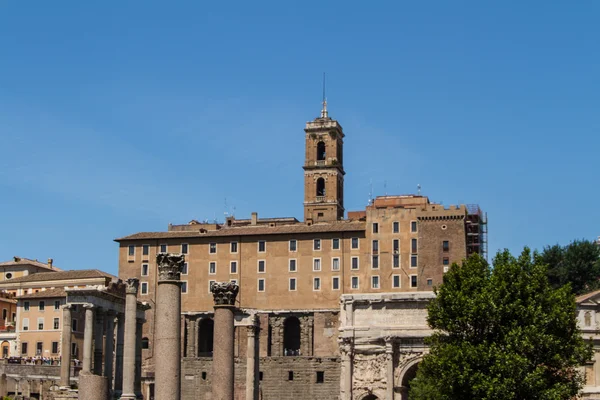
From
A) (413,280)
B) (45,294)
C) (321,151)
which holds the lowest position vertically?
(45,294)

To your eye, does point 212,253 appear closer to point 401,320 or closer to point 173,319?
point 401,320

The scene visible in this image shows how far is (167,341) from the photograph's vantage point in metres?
21.6

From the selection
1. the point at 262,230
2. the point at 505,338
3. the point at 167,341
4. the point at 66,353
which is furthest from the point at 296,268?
the point at 167,341

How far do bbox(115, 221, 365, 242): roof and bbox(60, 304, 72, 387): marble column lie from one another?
3001 centimetres

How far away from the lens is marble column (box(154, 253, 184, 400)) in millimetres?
21500

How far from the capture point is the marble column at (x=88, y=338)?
173ft

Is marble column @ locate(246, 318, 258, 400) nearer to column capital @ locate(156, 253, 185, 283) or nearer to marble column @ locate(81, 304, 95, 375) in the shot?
A: marble column @ locate(81, 304, 95, 375)

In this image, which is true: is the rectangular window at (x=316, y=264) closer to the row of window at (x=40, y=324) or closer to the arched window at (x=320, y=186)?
the arched window at (x=320, y=186)

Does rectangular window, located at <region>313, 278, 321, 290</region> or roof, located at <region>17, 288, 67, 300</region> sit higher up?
rectangular window, located at <region>313, 278, 321, 290</region>

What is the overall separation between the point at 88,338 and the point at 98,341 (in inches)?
83.1

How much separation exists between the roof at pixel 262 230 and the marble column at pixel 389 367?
81.6 ft

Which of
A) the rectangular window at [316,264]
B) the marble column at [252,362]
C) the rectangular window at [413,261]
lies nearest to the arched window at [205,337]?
the rectangular window at [316,264]

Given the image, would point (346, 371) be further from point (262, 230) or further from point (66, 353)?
point (262, 230)

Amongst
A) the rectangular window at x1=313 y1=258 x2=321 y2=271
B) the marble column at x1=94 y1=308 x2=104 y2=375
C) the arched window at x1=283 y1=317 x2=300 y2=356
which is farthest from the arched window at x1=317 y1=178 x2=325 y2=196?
the marble column at x1=94 y1=308 x2=104 y2=375
